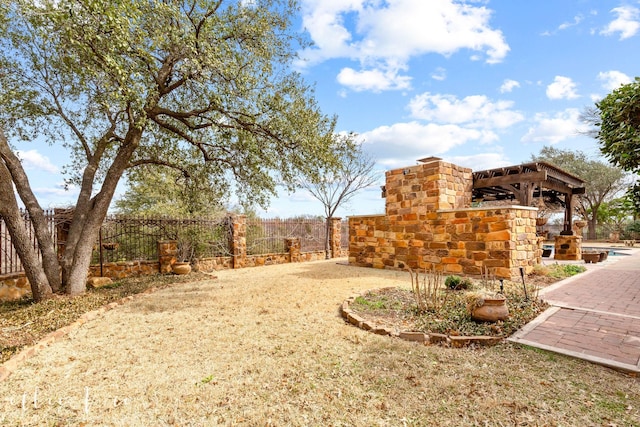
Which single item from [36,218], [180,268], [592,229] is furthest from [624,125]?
[592,229]

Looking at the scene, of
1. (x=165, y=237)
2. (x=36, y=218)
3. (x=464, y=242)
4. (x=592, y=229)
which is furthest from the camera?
(x=592, y=229)

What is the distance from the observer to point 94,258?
911 centimetres

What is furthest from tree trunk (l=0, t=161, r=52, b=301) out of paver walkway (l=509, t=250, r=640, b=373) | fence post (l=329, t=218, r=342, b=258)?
fence post (l=329, t=218, r=342, b=258)

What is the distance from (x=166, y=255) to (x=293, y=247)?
517 centimetres

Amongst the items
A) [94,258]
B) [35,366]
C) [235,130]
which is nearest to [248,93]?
[235,130]

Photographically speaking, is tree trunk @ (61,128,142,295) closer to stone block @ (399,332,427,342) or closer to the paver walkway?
stone block @ (399,332,427,342)

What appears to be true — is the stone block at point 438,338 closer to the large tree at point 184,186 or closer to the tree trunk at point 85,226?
the tree trunk at point 85,226

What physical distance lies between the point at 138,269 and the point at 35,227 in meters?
3.46

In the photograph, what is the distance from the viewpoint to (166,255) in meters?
9.84

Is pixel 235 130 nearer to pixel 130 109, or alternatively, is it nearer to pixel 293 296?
pixel 130 109

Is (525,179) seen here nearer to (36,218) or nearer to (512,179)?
(512,179)

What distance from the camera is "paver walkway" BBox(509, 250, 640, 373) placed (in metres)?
3.36

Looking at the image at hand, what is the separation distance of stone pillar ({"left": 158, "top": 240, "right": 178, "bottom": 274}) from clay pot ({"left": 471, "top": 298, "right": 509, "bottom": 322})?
8783 millimetres

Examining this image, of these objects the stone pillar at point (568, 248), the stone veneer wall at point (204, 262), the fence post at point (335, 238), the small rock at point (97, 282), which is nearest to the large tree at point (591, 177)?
the stone pillar at point (568, 248)
